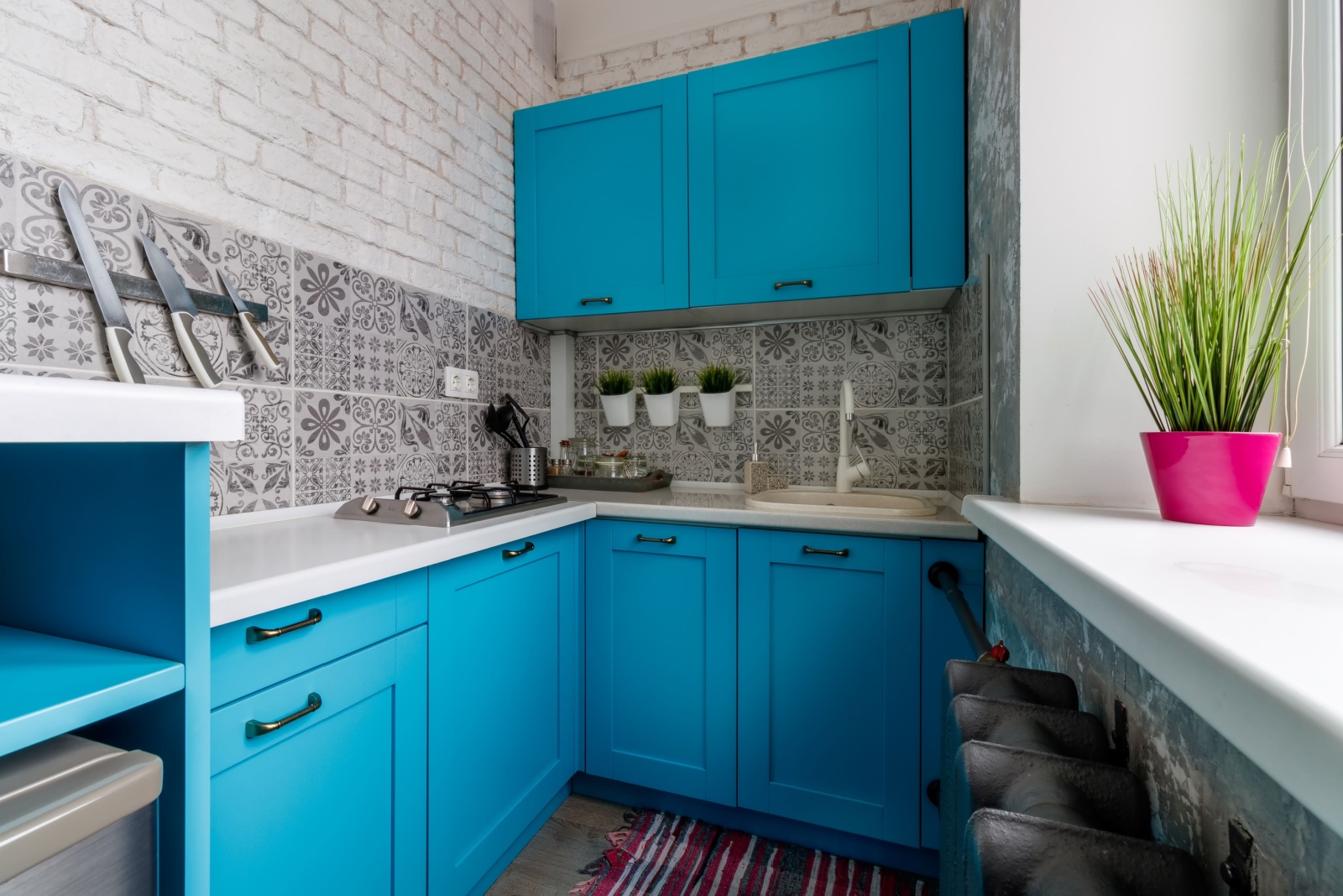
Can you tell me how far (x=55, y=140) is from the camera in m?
1.03

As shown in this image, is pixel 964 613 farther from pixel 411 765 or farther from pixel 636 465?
pixel 636 465

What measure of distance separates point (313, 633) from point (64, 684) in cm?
54

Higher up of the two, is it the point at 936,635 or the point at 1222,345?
the point at 1222,345

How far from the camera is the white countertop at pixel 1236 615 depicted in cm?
27

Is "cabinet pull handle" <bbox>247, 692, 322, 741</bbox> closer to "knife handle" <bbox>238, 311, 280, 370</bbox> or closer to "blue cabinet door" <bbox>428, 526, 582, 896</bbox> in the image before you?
"blue cabinet door" <bbox>428, 526, 582, 896</bbox>

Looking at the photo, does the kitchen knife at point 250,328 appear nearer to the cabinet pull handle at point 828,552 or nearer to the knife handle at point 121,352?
the knife handle at point 121,352

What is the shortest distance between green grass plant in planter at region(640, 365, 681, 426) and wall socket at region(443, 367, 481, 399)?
2.10 ft

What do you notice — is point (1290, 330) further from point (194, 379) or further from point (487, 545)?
point (194, 379)

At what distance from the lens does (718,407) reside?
7.31ft

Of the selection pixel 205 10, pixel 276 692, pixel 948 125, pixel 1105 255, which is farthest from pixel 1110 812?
pixel 205 10

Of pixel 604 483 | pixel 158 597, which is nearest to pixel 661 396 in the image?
pixel 604 483

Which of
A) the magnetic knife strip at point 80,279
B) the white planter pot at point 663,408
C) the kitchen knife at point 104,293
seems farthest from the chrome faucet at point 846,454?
the kitchen knife at point 104,293

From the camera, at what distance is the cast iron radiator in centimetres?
47

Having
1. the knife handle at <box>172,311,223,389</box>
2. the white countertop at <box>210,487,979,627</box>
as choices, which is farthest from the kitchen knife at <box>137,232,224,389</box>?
the white countertop at <box>210,487,979,627</box>
